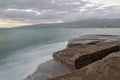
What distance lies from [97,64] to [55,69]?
440 centimetres

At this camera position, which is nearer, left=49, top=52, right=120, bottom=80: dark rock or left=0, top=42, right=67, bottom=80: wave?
left=49, top=52, right=120, bottom=80: dark rock

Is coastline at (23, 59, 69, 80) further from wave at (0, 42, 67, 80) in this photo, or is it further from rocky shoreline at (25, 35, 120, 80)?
wave at (0, 42, 67, 80)

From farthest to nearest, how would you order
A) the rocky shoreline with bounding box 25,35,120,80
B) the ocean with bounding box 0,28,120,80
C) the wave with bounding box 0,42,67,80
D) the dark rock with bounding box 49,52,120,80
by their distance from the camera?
the ocean with bounding box 0,28,120,80 < the wave with bounding box 0,42,67,80 < the rocky shoreline with bounding box 25,35,120,80 < the dark rock with bounding box 49,52,120,80

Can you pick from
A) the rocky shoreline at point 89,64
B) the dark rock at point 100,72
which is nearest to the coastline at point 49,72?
the rocky shoreline at point 89,64

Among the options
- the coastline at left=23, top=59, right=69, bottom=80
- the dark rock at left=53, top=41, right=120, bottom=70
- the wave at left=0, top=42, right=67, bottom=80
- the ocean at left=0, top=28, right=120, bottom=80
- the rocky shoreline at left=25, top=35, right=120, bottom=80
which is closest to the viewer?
the rocky shoreline at left=25, top=35, right=120, bottom=80

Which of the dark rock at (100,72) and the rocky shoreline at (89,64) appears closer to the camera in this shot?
the dark rock at (100,72)

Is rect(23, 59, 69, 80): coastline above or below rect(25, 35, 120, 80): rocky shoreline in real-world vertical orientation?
below

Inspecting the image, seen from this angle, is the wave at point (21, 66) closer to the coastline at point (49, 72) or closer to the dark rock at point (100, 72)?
the coastline at point (49, 72)

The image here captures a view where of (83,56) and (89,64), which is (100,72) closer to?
(89,64)

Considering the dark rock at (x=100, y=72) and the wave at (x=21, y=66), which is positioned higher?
the dark rock at (x=100, y=72)

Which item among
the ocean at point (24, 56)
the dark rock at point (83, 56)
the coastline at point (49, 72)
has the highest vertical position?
the dark rock at point (83, 56)

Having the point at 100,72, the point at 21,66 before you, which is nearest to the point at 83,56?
the point at 100,72

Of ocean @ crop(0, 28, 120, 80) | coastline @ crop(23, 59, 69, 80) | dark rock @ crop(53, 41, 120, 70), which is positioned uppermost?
dark rock @ crop(53, 41, 120, 70)

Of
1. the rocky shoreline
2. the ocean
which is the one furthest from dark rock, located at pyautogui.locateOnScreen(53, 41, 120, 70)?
the ocean
